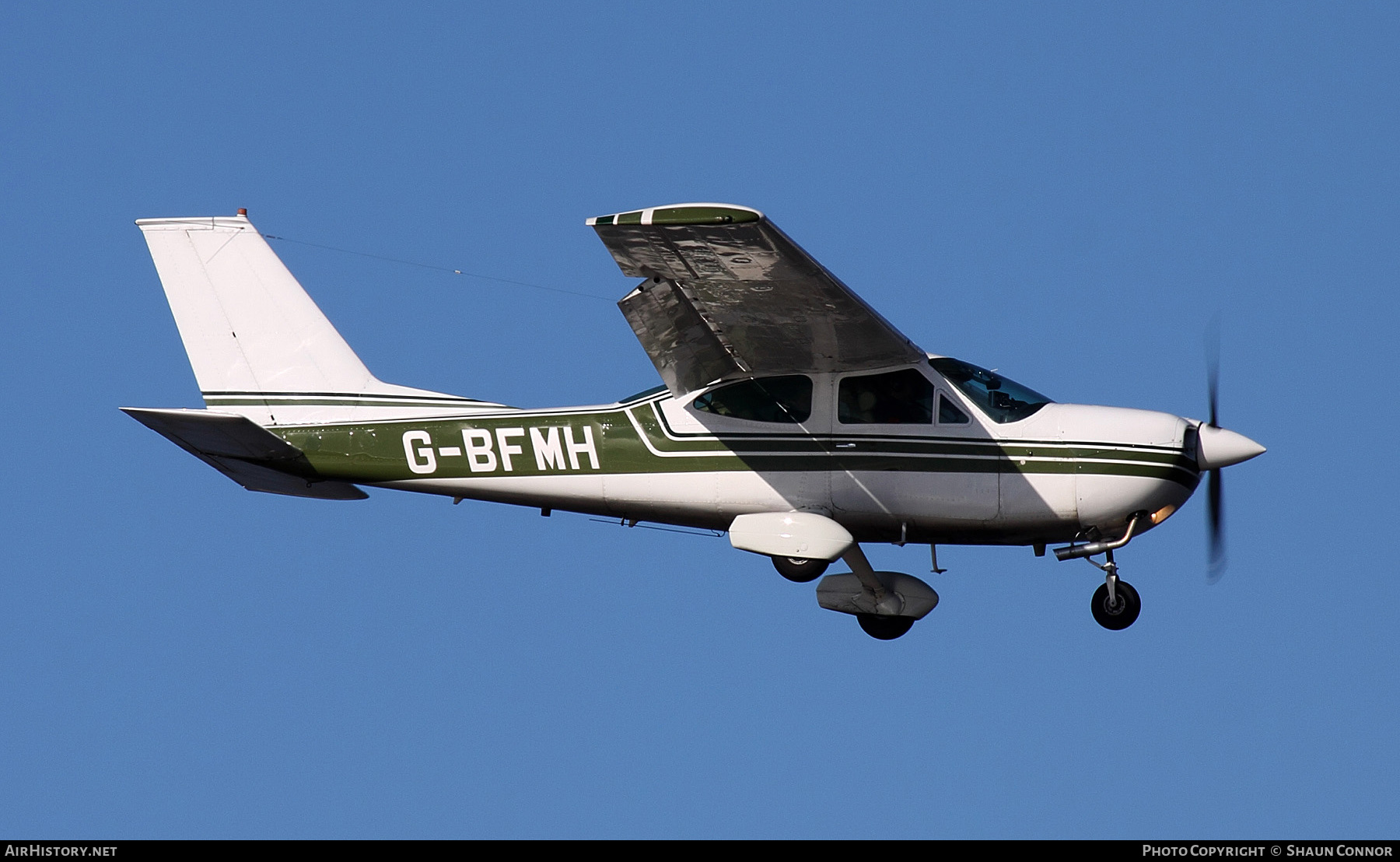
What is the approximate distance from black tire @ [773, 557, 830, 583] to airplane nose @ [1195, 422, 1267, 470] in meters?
3.34

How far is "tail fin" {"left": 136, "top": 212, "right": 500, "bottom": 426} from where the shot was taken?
660 inches

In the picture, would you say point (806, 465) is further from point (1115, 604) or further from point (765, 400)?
point (1115, 604)

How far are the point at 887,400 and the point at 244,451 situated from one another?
5747mm

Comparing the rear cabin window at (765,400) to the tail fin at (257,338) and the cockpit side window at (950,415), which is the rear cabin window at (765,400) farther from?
the tail fin at (257,338)

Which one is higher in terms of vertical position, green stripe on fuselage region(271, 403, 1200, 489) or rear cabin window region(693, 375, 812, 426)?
rear cabin window region(693, 375, 812, 426)

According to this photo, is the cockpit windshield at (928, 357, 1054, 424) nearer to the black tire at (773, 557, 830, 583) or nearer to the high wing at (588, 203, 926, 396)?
the high wing at (588, 203, 926, 396)

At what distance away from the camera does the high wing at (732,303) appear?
1327 centimetres

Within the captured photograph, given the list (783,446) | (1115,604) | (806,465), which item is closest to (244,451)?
(783,446)

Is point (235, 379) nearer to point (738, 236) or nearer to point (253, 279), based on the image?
point (253, 279)

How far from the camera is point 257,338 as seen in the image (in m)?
17.0

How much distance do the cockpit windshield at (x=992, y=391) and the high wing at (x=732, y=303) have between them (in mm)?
330

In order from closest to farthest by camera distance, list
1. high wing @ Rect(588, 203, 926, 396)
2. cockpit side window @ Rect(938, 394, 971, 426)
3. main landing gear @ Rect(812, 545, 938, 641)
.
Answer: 1. high wing @ Rect(588, 203, 926, 396)
2. cockpit side window @ Rect(938, 394, 971, 426)
3. main landing gear @ Rect(812, 545, 938, 641)
